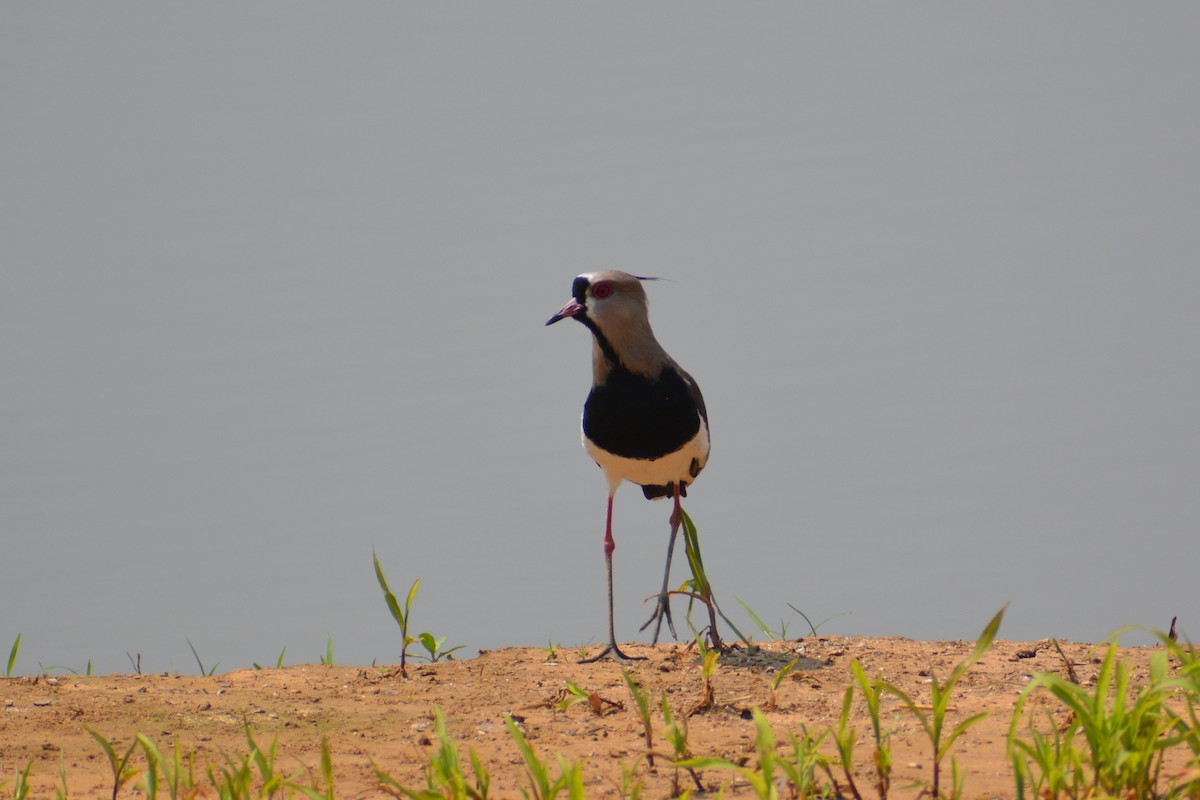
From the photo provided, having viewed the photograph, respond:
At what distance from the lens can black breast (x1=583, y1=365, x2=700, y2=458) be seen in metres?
6.43

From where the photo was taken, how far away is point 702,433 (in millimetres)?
6730

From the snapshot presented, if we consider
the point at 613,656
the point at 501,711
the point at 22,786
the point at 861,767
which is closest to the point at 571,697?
the point at 501,711

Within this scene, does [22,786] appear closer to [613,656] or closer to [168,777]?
[168,777]

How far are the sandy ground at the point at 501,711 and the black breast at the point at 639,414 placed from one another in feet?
3.45

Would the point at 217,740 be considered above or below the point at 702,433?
below

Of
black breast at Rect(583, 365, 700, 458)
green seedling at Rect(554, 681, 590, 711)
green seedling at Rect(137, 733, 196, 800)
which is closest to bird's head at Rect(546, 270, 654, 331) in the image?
black breast at Rect(583, 365, 700, 458)

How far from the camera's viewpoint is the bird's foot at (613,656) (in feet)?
20.2

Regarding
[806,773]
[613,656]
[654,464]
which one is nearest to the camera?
[806,773]

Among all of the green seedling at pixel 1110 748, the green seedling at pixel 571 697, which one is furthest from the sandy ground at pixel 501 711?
the green seedling at pixel 1110 748

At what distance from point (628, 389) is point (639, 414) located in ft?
0.46

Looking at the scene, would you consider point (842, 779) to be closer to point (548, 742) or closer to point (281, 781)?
point (548, 742)

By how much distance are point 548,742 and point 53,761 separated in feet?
5.70

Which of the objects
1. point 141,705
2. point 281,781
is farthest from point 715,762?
point 141,705

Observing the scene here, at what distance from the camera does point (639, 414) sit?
6.42 metres
